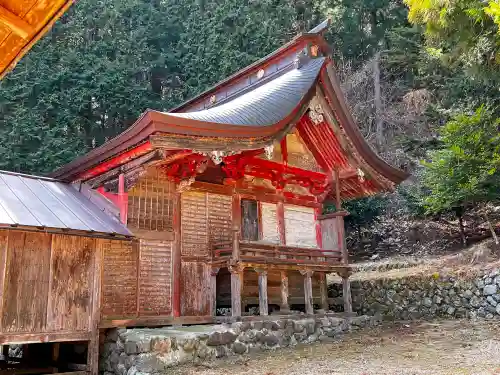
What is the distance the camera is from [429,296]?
43.7ft

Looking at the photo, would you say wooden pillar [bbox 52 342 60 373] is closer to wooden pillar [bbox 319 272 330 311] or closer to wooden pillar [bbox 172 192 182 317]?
wooden pillar [bbox 172 192 182 317]

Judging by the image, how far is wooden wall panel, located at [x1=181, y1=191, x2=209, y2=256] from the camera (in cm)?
1090

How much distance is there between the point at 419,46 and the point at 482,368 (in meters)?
19.4

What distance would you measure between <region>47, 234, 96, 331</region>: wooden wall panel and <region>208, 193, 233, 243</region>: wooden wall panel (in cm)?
304

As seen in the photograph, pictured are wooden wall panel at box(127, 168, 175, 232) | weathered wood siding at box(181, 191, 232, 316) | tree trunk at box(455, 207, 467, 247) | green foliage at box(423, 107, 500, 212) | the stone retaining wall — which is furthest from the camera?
tree trunk at box(455, 207, 467, 247)

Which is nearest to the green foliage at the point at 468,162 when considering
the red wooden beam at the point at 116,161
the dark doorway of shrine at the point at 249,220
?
the dark doorway of shrine at the point at 249,220

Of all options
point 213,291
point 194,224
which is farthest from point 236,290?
point 194,224

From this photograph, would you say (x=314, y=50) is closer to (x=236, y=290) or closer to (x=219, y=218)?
(x=219, y=218)

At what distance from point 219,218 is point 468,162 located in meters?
7.97

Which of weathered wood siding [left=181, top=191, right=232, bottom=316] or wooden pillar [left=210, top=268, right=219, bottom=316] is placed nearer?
weathered wood siding [left=181, top=191, right=232, bottom=316]

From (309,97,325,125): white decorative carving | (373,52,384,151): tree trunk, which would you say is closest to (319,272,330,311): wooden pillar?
(309,97,325,125): white decorative carving

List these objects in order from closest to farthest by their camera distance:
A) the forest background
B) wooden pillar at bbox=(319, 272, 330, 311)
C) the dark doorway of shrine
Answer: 1. the dark doorway of shrine
2. wooden pillar at bbox=(319, 272, 330, 311)
3. the forest background

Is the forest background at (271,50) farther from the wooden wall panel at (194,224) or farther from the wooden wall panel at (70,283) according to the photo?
the wooden wall panel at (70,283)

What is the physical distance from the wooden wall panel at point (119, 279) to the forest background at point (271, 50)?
977cm
